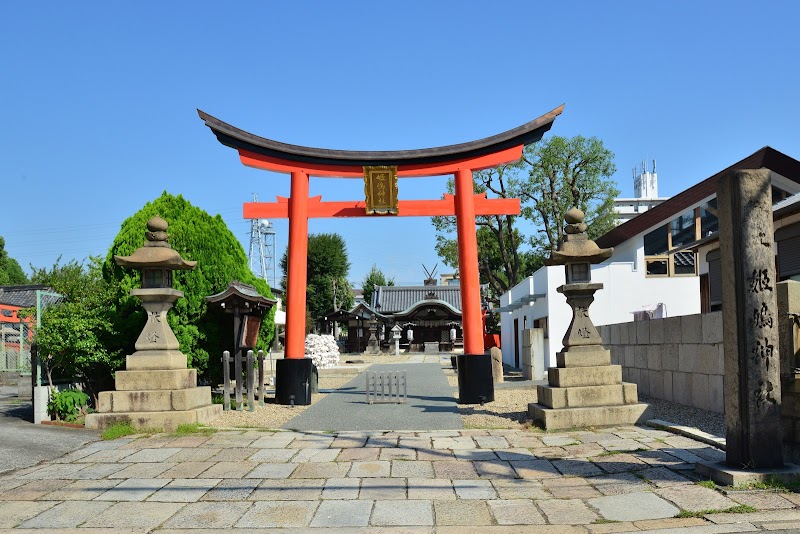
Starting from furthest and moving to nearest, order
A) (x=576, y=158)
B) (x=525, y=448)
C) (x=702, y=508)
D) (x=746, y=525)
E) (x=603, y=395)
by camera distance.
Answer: (x=576, y=158) → (x=603, y=395) → (x=525, y=448) → (x=702, y=508) → (x=746, y=525)

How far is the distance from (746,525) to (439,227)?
31559 mm

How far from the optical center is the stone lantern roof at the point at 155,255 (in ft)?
35.3

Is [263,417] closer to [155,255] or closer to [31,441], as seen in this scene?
[155,255]

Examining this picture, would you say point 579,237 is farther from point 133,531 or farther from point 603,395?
point 133,531

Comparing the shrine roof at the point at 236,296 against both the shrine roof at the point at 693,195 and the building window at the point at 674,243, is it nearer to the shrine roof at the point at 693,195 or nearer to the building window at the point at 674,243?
the shrine roof at the point at 693,195

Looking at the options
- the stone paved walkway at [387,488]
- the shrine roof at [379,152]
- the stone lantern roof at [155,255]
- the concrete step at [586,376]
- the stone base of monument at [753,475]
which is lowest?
the stone paved walkway at [387,488]

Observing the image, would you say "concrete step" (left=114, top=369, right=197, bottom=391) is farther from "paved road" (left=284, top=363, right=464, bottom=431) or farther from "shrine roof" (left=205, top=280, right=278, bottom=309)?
"shrine roof" (left=205, top=280, right=278, bottom=309)

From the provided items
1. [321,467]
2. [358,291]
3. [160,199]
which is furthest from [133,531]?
[358,291]

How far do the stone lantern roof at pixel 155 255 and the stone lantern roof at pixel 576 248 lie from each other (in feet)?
20.1

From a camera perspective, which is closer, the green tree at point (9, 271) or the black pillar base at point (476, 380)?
the black pillar base at point (476, 380)

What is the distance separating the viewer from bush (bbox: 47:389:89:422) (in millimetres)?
11227

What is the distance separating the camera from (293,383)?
1388 cm

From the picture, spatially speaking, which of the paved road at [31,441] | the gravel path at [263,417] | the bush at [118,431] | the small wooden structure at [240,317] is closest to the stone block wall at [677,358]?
the gravel path at [263,417]

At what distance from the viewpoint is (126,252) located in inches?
494
